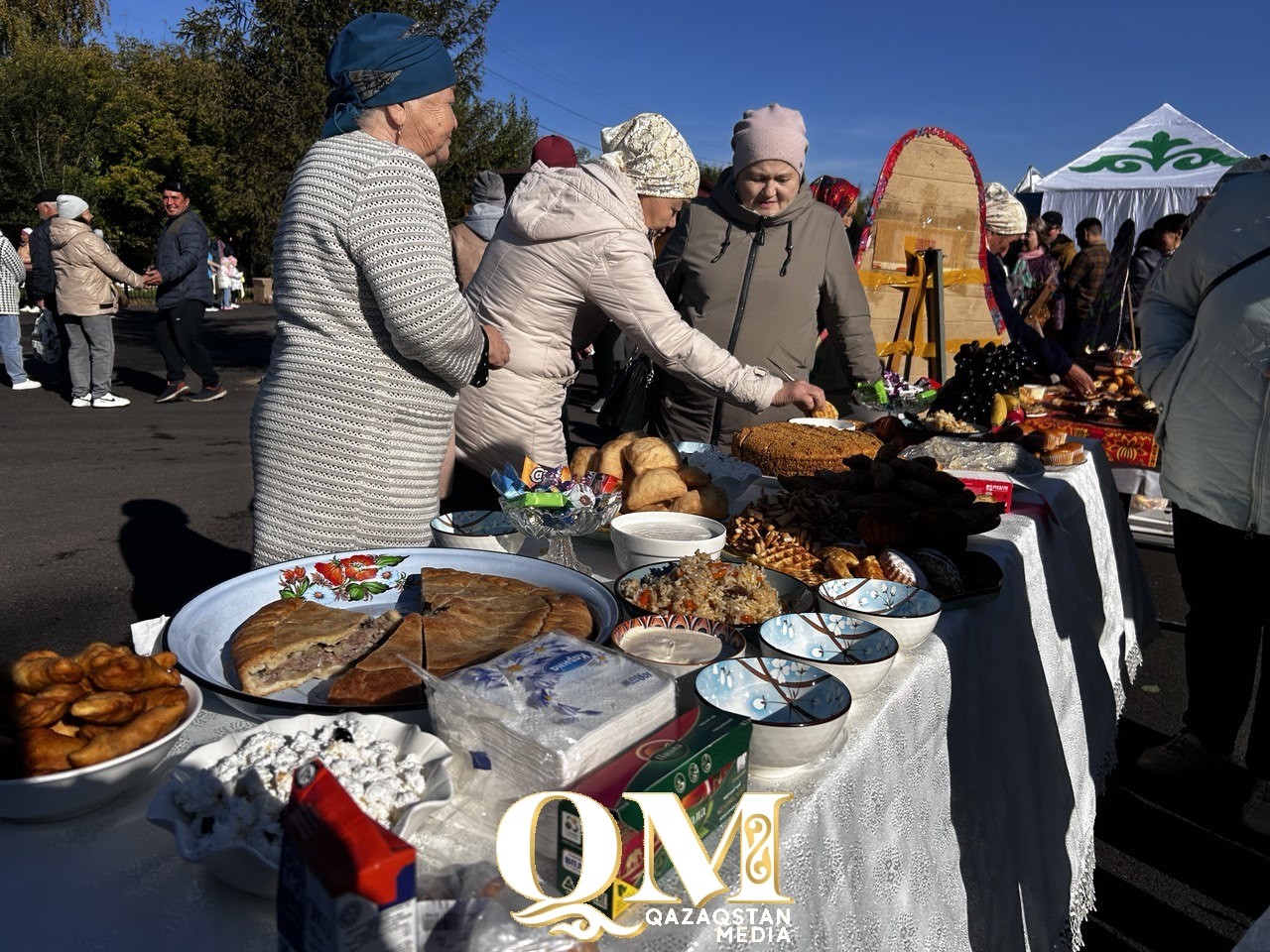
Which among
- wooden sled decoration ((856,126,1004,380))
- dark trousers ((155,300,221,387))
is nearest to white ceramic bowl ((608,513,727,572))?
wooden sled decoration ((856,126,1004,380))

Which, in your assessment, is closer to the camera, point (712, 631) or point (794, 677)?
point (794, 677)

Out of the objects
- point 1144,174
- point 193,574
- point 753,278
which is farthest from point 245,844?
point 1144,174

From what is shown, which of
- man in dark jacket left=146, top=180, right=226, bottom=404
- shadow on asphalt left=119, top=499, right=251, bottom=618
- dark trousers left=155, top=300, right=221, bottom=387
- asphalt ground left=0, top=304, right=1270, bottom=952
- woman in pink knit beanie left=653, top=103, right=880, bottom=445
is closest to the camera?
asphalt ground left=0, top=304, right=1270, bottom=952

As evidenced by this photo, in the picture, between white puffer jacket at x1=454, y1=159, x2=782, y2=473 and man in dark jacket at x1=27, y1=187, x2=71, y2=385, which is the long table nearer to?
white puffer jacket at x1=454, y1=159, x2=782, y2=473

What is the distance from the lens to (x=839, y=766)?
3.85ft

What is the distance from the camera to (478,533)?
1.99m

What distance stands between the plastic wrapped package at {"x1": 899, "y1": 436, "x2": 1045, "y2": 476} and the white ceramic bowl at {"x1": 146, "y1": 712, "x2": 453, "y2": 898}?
2227mm

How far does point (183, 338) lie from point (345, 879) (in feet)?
32.3

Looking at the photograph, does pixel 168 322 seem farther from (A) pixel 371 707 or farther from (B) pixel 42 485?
(A) pixel 371 707

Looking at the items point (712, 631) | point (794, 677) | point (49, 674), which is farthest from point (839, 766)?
point (49, 674)

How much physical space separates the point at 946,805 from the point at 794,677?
532 millimetres

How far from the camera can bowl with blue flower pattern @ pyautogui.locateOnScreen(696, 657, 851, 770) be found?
1.09 meters

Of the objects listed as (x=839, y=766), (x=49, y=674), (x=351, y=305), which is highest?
(x=351, y=305)

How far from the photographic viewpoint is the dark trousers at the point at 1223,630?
2562 mm
